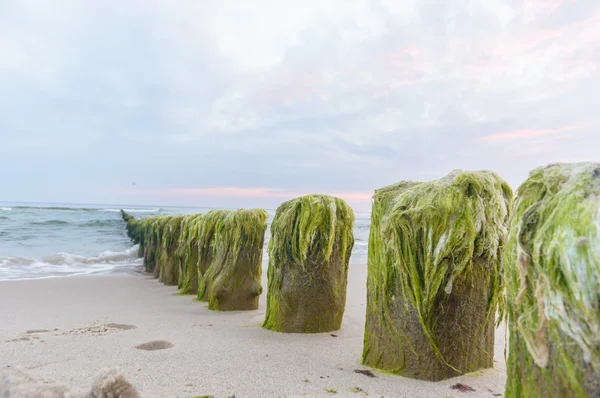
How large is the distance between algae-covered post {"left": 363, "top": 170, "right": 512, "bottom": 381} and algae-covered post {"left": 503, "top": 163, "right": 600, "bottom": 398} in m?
0.81

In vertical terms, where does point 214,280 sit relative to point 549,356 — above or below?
below

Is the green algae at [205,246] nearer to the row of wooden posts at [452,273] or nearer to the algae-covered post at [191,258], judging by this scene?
the algae-covered post at [191,258]

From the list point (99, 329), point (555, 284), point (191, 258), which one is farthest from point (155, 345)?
point (191, 258)

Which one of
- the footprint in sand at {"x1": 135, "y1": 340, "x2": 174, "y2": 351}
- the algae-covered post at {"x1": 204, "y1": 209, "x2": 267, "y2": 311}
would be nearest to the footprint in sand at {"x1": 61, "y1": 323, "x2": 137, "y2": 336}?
the footprint in sand at {"x1": 135, "y1": 340, "x2": 174, "y2": 351}

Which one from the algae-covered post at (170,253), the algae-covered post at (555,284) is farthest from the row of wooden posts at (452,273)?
the algae-covered post at (170,253)

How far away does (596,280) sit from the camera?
1456mm

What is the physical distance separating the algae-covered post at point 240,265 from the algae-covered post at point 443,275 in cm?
287

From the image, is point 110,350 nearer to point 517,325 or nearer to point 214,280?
point 214,280

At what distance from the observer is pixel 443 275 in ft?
8.87

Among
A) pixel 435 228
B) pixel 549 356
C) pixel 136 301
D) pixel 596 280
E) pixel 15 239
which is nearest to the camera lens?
pixel 596 280

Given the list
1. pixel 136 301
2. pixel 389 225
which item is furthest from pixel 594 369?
pixel 136 301

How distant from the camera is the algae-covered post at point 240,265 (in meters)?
5.48

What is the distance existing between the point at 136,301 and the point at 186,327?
242 centimetres

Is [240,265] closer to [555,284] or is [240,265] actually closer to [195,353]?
[195,353]
